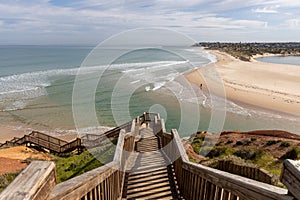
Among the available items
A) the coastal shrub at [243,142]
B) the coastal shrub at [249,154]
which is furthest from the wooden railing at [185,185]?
the coastal shrub at [243,142]

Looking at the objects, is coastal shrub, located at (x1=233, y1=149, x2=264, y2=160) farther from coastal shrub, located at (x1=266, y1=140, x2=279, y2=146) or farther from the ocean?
the ocean

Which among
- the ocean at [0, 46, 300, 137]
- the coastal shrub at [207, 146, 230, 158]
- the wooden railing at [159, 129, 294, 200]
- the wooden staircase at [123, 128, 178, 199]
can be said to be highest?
the wooden railing at [159, 129, 294, 200]

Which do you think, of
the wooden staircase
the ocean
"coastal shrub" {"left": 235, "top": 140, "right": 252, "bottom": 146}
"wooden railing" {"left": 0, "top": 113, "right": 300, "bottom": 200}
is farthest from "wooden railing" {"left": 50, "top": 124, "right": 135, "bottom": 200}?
the ocean

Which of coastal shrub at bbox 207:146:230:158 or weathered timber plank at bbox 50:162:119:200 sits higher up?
weathered timber plank at bbox 50:162:119:200

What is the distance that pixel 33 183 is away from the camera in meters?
1.63

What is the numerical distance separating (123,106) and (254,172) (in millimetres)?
23051

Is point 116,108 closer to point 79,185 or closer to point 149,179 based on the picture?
point 149,179

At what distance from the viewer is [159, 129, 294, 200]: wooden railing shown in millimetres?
2131

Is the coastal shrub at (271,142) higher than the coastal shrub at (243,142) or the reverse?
higher

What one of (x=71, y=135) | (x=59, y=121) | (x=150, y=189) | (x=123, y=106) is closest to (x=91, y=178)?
(x=150, y=189)

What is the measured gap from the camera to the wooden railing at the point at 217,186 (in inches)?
83.9

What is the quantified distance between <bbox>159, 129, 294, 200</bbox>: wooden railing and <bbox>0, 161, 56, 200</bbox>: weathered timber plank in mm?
1804

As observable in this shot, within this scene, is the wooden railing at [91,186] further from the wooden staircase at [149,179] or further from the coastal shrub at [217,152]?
the coastal shrub at [217,152]

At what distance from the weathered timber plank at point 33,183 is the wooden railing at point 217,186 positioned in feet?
5.92
